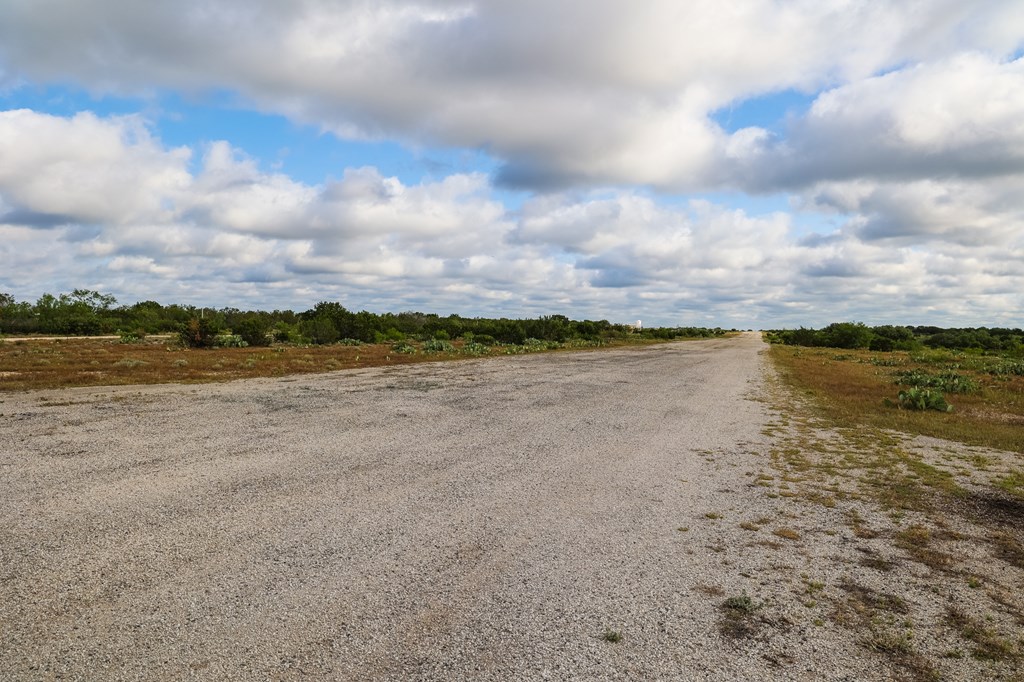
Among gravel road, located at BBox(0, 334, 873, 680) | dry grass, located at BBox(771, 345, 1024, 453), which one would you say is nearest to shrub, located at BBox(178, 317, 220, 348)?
gravel road, located at BBox(0, 334, 873, 680)

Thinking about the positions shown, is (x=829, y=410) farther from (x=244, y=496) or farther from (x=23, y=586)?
(x=23, y=586)

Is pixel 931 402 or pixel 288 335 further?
pixel 288 335

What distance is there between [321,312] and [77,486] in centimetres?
6268

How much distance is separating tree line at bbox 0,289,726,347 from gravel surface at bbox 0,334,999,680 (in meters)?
42.8

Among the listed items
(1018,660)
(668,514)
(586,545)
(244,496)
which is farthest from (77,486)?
(1018,660)

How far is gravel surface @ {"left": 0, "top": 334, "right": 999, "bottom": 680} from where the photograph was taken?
4453mm

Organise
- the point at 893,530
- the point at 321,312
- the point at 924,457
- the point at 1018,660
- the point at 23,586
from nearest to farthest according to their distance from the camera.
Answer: the point at 1018,660 < the point at 23,586 < the point at 893,530 < the point at 924,457 < the point at 321,312

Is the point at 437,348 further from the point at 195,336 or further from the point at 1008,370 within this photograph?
the point at 1008,370

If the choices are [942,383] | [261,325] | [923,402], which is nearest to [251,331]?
[261,325]

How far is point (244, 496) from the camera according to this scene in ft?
26.9

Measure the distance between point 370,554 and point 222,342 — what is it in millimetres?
50313

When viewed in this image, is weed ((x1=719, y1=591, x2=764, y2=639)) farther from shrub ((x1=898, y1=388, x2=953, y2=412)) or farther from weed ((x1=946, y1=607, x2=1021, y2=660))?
shrub ((x1=898, y1=388, x2=953, y2=412))

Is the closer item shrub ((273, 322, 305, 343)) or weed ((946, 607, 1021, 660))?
weed ((946, 607, 1021, 660))

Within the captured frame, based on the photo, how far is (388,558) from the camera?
6.22 meters
